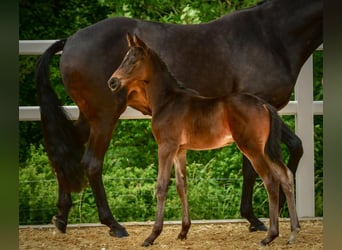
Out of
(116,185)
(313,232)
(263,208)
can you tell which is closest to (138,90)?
(313,232)

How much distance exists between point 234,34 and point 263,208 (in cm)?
269

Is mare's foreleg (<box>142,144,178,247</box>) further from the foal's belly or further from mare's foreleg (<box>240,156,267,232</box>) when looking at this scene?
mare's foreleg (<box>240,156,267,232</box>)

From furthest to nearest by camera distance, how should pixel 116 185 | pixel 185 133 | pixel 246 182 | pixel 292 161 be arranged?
pixel 116 185 → pixel 246 182 → pixel 292 161 → pixel 185 133

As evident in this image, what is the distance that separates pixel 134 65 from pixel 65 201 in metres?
1.26

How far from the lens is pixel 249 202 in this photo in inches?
152

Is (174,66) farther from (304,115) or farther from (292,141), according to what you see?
(304,115)

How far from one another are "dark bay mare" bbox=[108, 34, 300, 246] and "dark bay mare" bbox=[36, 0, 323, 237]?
1.29 feet

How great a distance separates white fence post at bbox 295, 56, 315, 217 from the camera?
4.50m

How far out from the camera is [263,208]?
5926 mm

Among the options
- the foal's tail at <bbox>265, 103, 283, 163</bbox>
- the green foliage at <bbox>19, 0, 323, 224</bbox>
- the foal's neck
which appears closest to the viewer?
the foal's tail at <bbox>265, 103, 283, 163</bbox>

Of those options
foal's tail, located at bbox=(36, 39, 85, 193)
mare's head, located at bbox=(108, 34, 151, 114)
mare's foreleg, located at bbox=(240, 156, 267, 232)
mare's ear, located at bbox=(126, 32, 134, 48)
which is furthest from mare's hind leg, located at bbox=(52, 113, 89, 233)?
mare's foreleg, located at bbox=(240, 156, 267, 232)

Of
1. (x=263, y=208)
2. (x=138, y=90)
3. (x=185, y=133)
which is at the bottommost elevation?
(x=263, y=208)

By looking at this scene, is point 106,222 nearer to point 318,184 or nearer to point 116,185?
point 116,185

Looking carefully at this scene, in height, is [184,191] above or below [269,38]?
below
